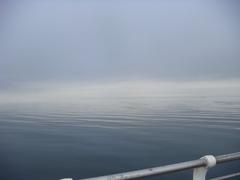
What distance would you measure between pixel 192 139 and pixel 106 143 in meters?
2.74

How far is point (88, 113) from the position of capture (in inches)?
402

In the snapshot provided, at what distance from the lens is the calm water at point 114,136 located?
5.97 meters

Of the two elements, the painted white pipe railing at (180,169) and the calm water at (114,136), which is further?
the calm water at (114,136)

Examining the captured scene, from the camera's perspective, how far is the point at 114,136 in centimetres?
841

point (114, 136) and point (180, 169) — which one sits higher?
point (114, 136)

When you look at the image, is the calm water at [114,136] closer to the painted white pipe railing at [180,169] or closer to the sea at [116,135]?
the sea at [116,135]

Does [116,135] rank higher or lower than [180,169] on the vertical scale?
higher

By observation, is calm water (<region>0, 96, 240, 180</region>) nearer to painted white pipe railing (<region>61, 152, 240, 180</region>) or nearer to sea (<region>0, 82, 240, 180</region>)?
sea (<region>0, 82, 240, 180</region>)

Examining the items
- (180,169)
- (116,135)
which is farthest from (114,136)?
(180,169)

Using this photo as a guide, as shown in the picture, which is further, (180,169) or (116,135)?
(116,135)

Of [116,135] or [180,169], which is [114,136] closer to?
[116,135]

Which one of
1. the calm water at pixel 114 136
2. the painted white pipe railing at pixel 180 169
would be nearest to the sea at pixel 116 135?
the calm water at pixel 114 136

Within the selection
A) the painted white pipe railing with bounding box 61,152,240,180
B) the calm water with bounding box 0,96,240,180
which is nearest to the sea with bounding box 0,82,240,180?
the calm water with bounding box 0,96,240,180

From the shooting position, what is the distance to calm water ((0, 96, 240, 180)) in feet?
19.6
